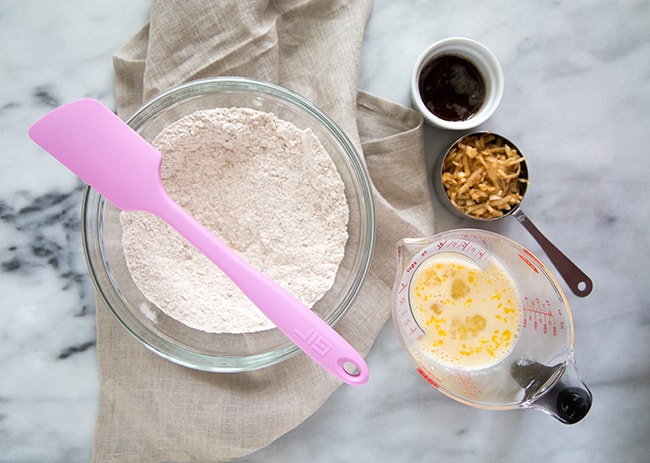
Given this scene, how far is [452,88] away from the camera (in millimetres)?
1444

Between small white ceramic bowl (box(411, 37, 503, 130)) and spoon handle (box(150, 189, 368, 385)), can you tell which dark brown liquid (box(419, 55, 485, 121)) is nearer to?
small white ceramic bowl (box(411, 37, 503, 130))

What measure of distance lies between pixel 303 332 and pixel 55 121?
0.70 metres

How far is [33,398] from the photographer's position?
1442 mm

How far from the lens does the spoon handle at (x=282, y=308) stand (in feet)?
3.76

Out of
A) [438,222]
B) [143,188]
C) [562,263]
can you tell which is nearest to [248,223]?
[143,188]

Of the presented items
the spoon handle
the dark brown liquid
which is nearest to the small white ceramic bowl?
the dark brown liquid

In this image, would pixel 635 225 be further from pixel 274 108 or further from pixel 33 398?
pixel 33 398

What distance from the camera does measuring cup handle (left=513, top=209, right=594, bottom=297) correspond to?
1.40 m

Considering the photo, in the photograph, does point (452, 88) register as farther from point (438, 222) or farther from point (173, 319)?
point (173, 319)

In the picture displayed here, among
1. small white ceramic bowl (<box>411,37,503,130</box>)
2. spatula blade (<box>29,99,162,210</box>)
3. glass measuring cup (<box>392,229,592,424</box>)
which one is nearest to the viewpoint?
spatula blade (<box>29,99,162,210</box>)

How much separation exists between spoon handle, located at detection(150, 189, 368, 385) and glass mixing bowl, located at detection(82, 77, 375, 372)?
0.57 feet

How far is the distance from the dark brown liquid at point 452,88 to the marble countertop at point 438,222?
2.7 inches

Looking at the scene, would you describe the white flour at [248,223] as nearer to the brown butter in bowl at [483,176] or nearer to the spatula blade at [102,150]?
the spatula blade at [102,150]

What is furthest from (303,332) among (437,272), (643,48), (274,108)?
(643,48)
